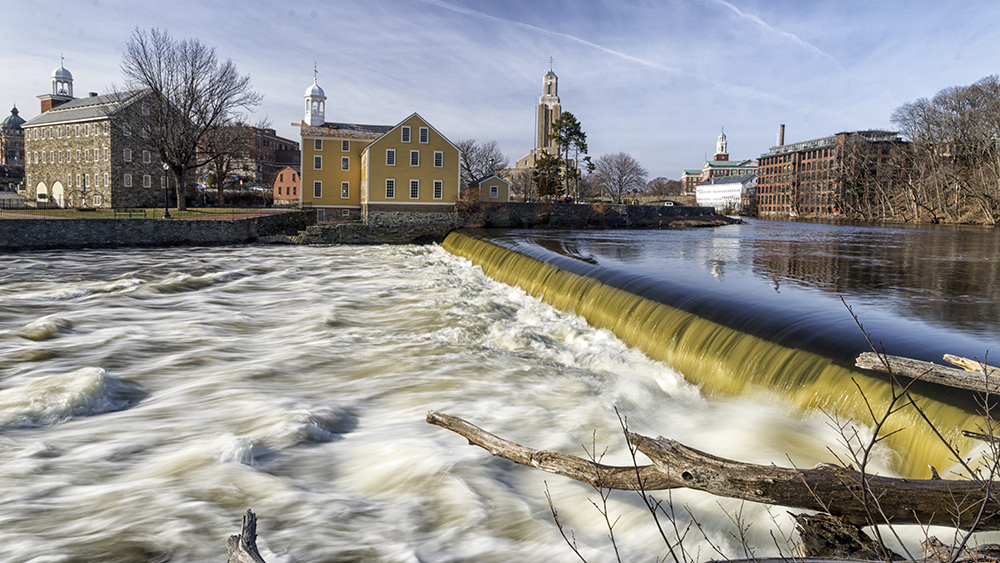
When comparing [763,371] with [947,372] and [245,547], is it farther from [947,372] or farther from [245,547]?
[245,547]

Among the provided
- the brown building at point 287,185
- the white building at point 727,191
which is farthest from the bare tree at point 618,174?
the brown building at point 287,185

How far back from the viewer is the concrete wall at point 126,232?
29.0 meters

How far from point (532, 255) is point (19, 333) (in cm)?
1213

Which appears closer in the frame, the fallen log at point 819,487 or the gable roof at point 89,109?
the fallen log at point 819,487

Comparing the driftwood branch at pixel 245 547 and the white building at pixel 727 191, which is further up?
the white building at pixel 727 191

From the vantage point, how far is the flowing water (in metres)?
4.42

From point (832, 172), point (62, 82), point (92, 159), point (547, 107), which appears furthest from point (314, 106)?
point (547, 107)

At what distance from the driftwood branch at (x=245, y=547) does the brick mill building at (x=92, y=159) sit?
62135mm

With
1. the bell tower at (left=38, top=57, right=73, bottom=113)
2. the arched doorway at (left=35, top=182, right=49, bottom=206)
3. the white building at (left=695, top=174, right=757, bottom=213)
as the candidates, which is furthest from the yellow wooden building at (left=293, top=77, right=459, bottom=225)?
the white building at (left=695, top=174, right=757, bottom=213)

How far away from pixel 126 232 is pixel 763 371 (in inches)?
1346

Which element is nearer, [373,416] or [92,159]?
[373,416]

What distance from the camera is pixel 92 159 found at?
59.3m

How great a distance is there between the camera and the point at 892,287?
37.8ft

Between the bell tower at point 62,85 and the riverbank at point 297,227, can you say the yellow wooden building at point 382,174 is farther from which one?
the bell tower at point 62,85
